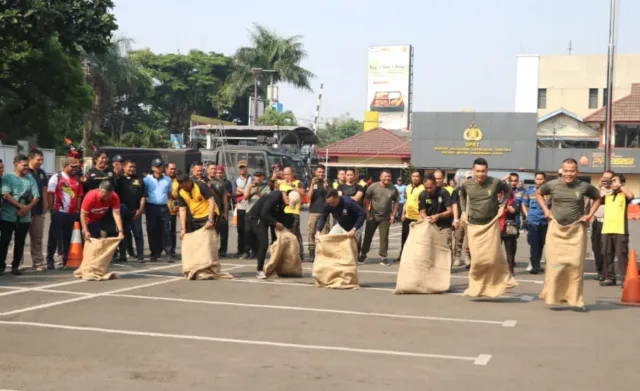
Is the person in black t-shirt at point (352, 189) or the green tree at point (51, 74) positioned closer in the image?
the person in black t-shirt at point (352, 189)

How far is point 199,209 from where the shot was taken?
1425 centimetres

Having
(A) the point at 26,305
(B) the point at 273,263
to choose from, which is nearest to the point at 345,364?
(A) the point at 26,305

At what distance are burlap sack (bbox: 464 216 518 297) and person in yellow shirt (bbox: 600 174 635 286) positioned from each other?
3.21 m

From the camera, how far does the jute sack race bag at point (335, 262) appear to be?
42.7 feet

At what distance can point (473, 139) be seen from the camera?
60.9 metres

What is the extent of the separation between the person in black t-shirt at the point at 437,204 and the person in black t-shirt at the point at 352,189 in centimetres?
219

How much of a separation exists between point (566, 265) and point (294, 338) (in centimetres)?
381

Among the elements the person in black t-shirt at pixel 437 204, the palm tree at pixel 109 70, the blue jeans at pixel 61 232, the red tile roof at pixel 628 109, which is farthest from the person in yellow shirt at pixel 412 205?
the red tile roof at pixel 628 109

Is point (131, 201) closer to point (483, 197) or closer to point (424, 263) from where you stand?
point (424, 263)

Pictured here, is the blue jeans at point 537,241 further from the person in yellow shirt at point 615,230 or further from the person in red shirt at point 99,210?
the person in red shirt at point 99,210

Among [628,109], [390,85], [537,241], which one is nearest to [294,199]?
[537,241]

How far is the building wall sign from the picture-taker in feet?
196

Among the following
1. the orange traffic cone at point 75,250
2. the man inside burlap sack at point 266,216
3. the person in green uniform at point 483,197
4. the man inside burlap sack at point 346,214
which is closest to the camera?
the person in green uniform at point 483,197

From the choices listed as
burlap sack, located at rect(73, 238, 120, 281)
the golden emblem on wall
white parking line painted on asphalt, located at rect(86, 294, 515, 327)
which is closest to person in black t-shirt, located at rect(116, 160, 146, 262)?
burlap sack, located at rect(73, 238, 120, 281)
